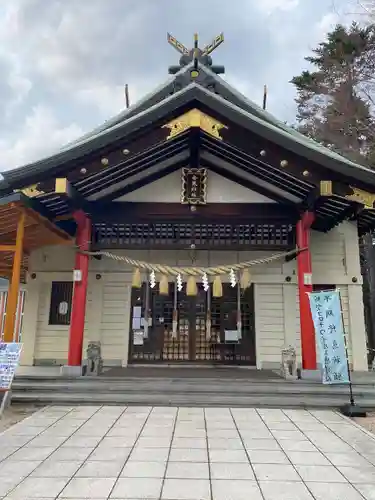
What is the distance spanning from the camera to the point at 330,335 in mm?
6809

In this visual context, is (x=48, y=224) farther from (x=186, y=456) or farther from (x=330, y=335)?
(x=330, y=335)

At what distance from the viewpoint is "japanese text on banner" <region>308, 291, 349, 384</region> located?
667 centimetres

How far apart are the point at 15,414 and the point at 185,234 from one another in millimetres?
5508

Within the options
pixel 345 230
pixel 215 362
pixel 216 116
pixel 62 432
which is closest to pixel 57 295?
pixel 215 362

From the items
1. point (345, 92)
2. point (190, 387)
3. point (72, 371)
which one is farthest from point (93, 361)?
point (345, 92)

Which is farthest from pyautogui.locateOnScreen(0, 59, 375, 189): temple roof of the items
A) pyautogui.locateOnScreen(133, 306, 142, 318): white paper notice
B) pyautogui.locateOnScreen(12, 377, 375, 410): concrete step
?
pyautogui.locateOnScreen(133, 306, 142, 318): white paper notice

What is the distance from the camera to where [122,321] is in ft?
33.2

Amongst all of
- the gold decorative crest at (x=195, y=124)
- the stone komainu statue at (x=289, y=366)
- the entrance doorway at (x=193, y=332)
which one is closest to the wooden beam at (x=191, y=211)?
the gold decorative crest at (x=195, y=124)

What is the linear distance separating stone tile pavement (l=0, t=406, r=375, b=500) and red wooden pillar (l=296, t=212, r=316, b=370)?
1.65 meters

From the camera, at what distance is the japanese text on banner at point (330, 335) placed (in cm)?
667

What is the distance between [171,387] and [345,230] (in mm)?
6624

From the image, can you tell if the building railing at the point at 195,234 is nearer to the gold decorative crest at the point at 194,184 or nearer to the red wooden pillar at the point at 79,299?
the red wooden pillar at the point at 79,299

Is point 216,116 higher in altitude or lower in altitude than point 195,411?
higher

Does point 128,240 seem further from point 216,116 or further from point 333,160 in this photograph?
point 333,160
